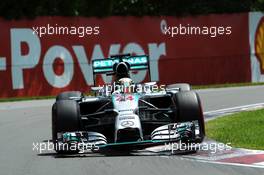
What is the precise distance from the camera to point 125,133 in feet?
35.8

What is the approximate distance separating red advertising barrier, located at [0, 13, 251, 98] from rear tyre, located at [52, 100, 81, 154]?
13.1 m

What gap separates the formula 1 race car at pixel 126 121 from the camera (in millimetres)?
10984

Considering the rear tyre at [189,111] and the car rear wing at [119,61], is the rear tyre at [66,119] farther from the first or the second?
the car rear wing at [119,61]

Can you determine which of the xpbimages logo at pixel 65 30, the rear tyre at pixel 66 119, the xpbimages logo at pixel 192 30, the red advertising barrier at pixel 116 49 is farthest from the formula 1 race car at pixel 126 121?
the xpbimages logo at pixel 192 30

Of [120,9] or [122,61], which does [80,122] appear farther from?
[120,9]

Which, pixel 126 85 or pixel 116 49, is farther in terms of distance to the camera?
pixel 116 49

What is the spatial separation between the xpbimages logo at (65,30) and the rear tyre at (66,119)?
13765 mm

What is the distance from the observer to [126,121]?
35.9ft

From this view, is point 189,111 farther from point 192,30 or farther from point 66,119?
point 192,30

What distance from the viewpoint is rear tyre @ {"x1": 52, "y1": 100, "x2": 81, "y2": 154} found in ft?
36.7

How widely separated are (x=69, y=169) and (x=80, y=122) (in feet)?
5.25

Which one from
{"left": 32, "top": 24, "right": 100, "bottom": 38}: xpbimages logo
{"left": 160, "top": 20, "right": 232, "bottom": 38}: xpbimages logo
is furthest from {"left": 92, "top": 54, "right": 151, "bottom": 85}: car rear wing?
{"left": 160, "top": 20, "right": 232, "bottom": 38}: xpbimages logo

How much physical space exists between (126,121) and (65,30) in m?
14.7

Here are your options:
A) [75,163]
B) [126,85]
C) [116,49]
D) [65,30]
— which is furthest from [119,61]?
[116,49]
